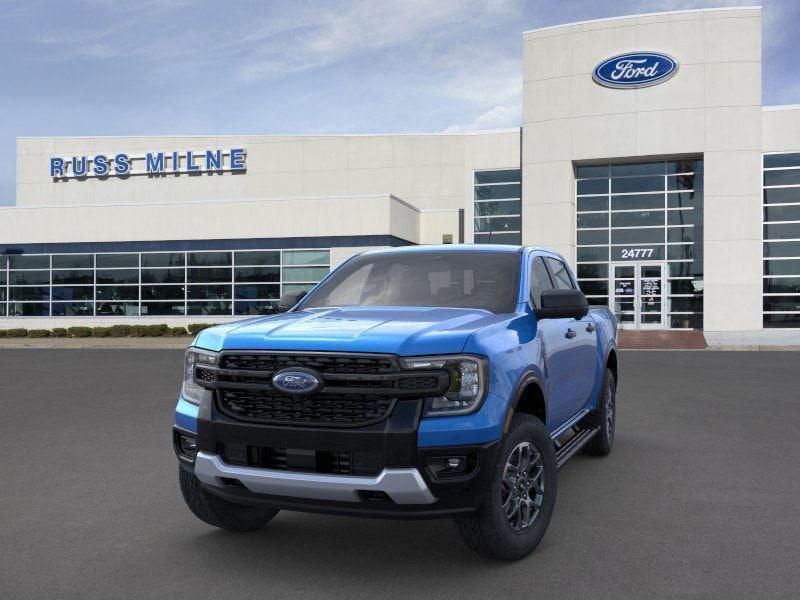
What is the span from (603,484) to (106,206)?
34.0 meters

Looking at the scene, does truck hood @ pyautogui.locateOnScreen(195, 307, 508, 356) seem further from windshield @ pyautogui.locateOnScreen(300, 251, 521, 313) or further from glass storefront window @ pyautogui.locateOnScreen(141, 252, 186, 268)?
glass storefront window @ pyautogui.locateOnScreen(141, 252, 186, 268)

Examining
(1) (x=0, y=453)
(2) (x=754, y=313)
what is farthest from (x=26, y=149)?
(1) (x=0, y=453)

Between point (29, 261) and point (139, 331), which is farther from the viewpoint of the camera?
point (29, 261)

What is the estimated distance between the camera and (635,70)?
1240 inches

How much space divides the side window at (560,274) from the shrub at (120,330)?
28.4 meters

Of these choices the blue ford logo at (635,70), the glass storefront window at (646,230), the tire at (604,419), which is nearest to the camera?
the tire at (604,419)

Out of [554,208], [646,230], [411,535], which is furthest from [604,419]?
[646,230]

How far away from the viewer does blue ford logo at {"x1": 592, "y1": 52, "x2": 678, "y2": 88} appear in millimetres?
31203

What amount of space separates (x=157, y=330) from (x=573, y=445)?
94.3 ft

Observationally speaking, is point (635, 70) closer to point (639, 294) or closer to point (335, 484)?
point (639, 294)

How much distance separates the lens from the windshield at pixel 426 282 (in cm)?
545

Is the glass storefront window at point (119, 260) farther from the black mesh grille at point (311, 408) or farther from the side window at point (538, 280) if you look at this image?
the black mesh grille at point (311, 408)

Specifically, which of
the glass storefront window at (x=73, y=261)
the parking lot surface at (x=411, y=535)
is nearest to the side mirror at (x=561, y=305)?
the parking lot surface at (x=411, y=535)

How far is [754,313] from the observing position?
101 feet
